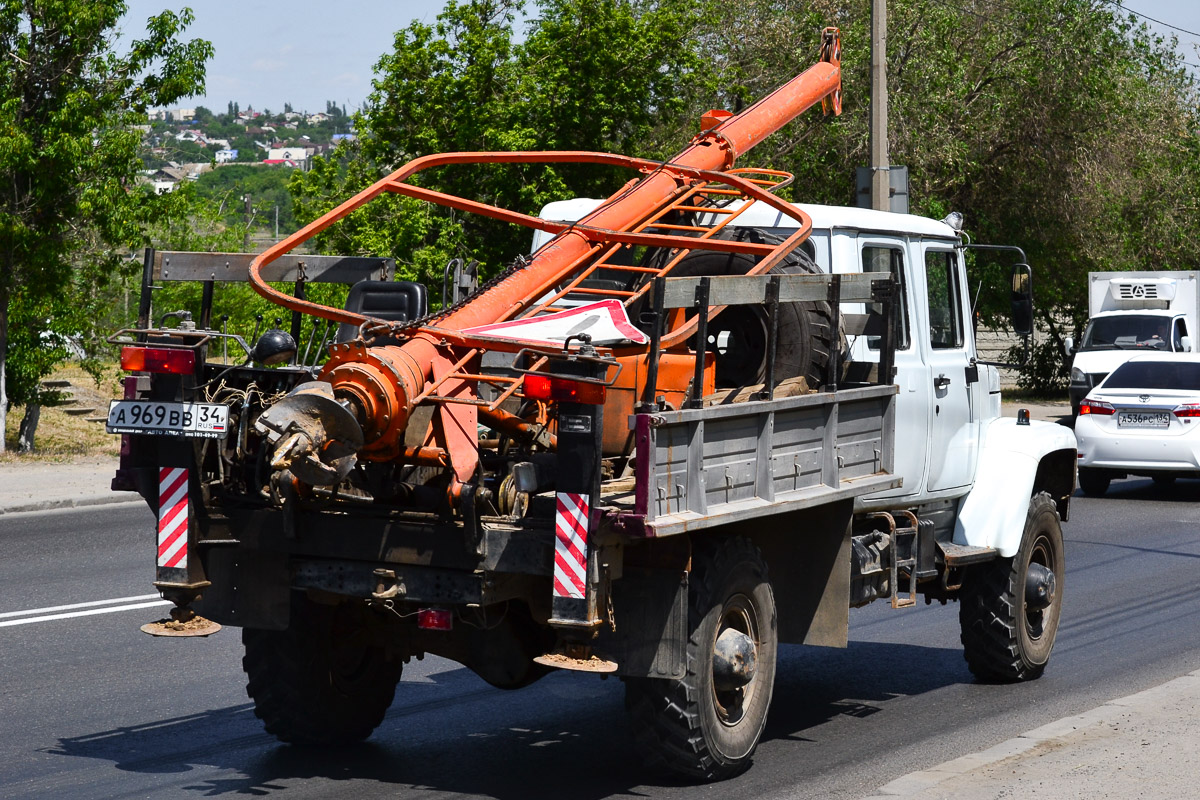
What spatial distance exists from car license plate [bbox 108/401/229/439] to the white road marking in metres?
4.07

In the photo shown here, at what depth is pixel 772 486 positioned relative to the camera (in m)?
6.36

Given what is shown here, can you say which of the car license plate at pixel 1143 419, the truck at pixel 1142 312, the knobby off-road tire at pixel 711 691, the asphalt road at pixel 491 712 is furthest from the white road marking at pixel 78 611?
the truck at pixel 1142 312

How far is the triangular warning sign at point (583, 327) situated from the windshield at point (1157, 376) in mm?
14145

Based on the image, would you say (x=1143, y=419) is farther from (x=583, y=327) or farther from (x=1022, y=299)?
(x=583, y=327)

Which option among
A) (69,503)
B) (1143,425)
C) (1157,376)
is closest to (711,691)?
(69,503)

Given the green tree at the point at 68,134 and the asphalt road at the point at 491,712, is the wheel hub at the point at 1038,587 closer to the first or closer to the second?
the asphalt road at the point at 491,712

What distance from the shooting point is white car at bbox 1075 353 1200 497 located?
18.1 metres

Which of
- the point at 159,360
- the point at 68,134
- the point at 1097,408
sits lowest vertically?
the point at 1097,408

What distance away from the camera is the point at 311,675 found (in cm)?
694

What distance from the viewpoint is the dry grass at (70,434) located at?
20219 mm

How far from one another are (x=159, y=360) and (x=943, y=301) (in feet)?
14.8

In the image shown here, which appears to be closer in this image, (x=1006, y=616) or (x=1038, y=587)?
(x=1006, y=616)

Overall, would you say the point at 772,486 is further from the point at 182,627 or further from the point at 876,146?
the point at 876,146

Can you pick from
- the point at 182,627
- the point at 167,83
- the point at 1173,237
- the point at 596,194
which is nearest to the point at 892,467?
the point at 182,627
